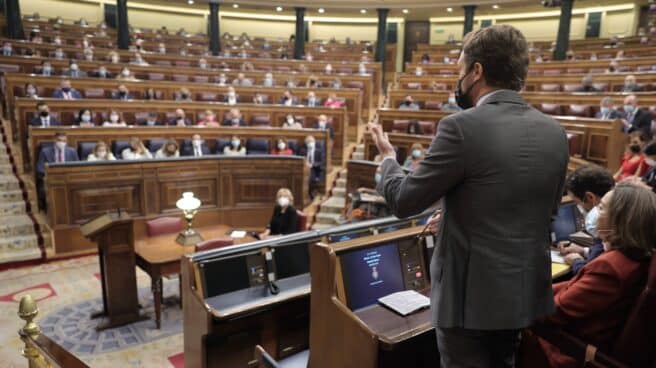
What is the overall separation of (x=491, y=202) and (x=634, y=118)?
18.6ft

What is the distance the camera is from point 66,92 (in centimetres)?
730

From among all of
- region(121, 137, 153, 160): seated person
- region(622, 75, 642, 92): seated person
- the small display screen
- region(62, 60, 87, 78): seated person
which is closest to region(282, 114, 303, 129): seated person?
region(121, 137, 153, 160): seated person

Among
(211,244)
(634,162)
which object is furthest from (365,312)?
(634,162)

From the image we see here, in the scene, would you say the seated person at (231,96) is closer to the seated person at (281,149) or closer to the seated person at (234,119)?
the seated person at (234,119)

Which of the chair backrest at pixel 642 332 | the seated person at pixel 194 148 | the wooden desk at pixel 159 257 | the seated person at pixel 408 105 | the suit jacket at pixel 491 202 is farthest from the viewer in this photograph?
the seated person at pixel 408 105

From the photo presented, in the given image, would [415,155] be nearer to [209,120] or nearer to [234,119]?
[234,119]

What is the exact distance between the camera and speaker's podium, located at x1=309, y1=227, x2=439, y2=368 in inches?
62.8

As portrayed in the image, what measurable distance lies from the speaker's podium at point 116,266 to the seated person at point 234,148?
2.99 m

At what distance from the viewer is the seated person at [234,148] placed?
6492 millimetres

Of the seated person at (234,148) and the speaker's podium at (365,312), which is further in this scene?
the seated person at (234,148)

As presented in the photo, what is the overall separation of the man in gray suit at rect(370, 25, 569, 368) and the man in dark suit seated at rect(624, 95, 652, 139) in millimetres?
5218

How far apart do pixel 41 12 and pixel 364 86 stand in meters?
11.5

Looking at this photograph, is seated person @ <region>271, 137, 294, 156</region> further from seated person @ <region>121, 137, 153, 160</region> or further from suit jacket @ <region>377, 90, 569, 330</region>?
suit jacket @ <region>377, 90, 569, 330</region>

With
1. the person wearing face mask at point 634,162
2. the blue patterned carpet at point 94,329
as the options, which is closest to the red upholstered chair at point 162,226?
the blue patterned carpet at point 94,329
